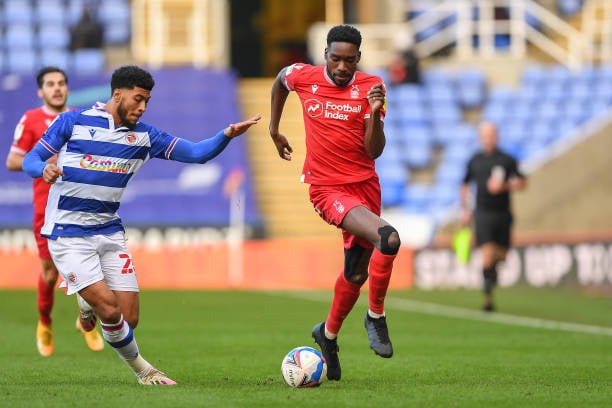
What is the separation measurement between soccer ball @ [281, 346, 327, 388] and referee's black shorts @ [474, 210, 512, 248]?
833 cm

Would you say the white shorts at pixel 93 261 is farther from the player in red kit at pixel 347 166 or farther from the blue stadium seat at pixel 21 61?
the blue stadium seat at pixel 21 61

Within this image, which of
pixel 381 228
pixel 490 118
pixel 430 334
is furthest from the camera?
pixel 490 118

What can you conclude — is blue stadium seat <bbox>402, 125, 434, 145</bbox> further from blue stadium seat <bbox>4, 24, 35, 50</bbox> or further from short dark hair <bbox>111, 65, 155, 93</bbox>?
short dark hair <bbox>111, 65, 155, 93</bbox>

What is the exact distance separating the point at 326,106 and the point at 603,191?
1488 cm

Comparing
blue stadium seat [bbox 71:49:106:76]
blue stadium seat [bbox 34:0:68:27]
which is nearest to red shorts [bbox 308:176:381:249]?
blue stadium seat [bbox 71:49:106:76]

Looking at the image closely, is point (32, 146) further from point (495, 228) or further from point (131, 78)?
point (495, 228)

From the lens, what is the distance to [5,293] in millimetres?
19984

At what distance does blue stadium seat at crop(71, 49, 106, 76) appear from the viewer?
2738 centimetres

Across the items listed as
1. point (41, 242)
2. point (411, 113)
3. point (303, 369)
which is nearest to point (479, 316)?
point (41, 242)

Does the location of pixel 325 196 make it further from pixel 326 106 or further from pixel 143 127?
pixel 143 127

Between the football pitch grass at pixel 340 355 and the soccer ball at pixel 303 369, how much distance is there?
0.28 ft

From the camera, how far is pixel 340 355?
10547mm

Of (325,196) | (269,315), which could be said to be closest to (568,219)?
(269,315)

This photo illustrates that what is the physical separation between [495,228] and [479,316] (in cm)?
158
